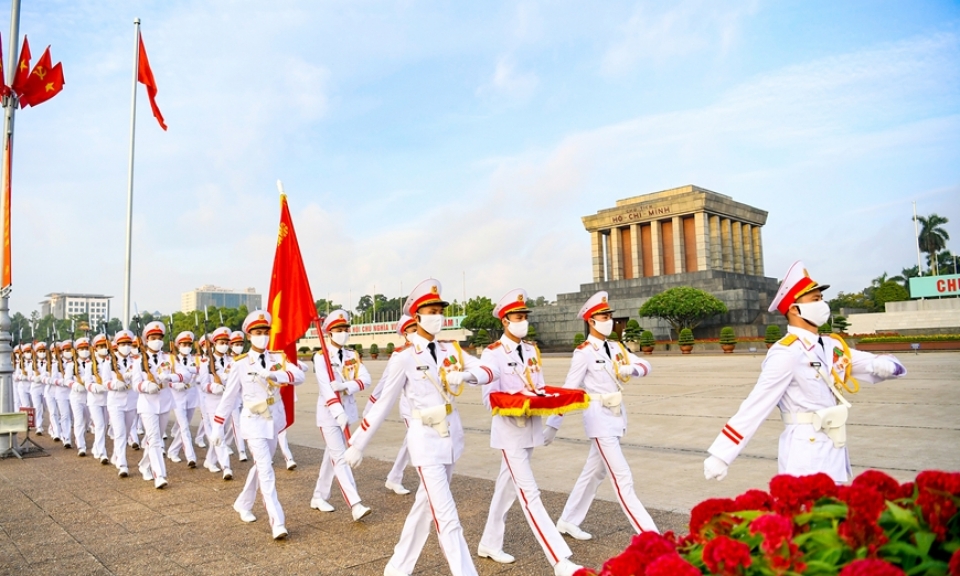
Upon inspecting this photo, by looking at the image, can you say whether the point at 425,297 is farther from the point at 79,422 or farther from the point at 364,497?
the point at 79,422

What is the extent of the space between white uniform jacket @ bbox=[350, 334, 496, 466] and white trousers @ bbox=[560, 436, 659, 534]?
1.19 m

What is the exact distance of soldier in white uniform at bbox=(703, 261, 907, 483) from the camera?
4262 mm

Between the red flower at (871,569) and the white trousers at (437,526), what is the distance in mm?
3417

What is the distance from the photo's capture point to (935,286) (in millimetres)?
45906

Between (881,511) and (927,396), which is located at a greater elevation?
(881,511)

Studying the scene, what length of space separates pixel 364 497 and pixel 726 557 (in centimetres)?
695

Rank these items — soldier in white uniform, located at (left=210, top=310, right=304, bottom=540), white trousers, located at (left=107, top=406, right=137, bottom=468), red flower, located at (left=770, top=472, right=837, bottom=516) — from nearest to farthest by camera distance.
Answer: red flower, located at (left=770, top=472, right=837, bottom=516)
soldier in white uniform, located at (left=210, top=310, right=304, bottom=540)
white trousers, located at (left=107, top=406, right=137, bottom=468)

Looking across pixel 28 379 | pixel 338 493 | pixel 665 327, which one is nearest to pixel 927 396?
pixel 338 493

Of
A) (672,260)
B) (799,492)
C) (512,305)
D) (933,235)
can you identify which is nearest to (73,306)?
(512,305)

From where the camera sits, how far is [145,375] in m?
10.6

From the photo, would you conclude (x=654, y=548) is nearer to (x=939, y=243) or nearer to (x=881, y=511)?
(x=881, y=511)

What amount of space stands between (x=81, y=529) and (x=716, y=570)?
284 inches

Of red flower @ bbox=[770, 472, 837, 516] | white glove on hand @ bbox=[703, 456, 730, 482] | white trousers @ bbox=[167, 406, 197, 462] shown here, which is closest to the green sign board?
white trousers @ bbox=[167, 406, 197, 462]

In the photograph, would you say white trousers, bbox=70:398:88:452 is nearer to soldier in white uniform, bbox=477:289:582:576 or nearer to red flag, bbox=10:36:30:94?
red flag, bbox=10:36:30:94
